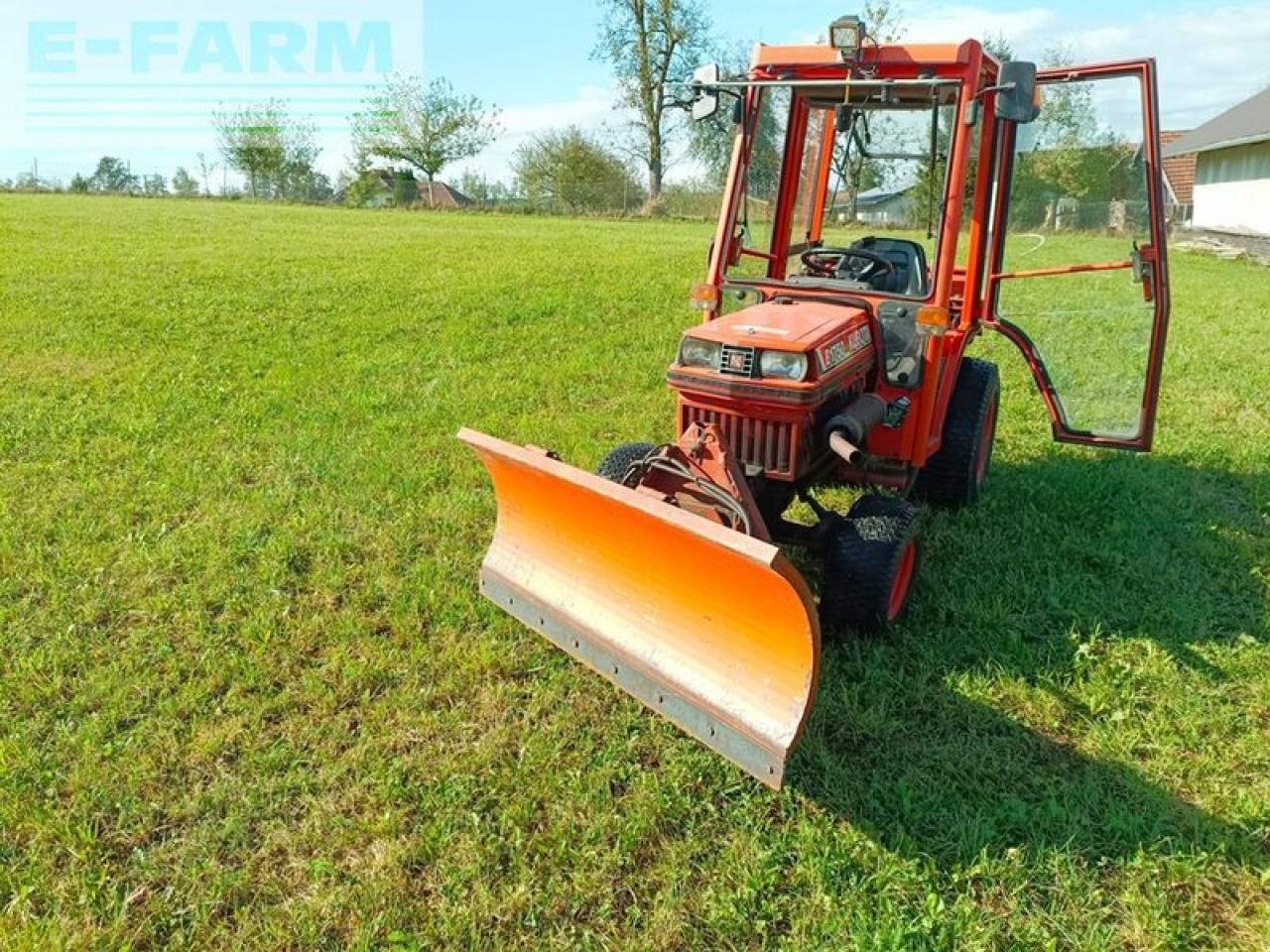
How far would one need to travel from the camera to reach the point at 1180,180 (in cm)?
3053

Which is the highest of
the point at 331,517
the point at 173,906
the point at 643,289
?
the point at 643,289

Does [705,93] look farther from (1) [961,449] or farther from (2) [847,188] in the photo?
(1) [961,449]

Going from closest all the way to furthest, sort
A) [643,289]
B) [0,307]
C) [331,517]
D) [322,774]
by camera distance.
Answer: [322,774]
[331,517]
[0,307]
[643,289]

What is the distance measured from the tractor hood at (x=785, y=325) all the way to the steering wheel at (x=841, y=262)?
0.41m

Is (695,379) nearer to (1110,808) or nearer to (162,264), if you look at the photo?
(1110,808)

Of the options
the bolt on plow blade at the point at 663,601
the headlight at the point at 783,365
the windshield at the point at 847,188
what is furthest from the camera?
the windshield at the point at 847,188

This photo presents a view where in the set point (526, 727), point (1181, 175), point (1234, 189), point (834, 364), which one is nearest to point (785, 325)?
point (834, 364)

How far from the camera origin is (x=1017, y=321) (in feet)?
16.8

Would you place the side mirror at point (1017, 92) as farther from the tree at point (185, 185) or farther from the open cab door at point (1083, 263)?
the tree at point (185, 185)

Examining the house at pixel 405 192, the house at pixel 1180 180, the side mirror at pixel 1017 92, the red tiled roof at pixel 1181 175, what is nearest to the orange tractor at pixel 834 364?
the side mirror at pixel 1017 92

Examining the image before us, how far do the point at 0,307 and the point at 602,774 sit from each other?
9.58m

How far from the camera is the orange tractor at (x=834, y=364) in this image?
9.43ft

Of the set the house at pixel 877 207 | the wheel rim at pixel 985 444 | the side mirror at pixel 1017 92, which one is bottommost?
the wheel rim at pixel 985 444

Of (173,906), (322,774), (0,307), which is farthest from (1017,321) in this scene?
(0,307)
